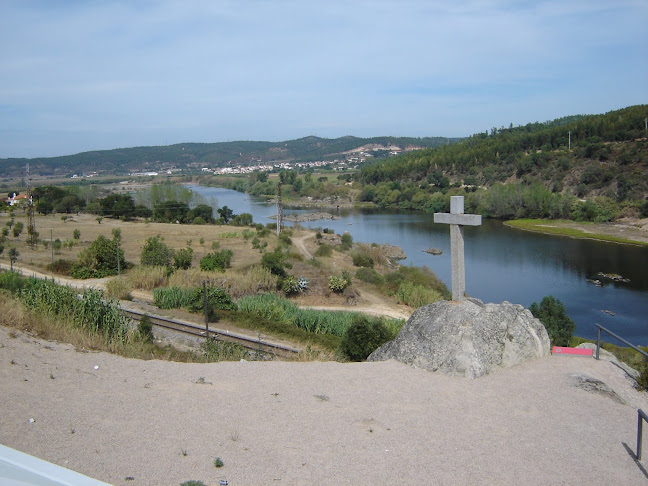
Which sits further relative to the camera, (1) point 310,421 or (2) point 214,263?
(2) point 214,263

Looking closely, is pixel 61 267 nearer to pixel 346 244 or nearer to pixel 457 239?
pixel 346 244

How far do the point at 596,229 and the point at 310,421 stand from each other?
4988 centimetres

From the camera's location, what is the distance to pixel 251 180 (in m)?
120

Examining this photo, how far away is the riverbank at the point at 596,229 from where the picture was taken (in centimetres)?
4455

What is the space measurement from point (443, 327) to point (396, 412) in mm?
2238

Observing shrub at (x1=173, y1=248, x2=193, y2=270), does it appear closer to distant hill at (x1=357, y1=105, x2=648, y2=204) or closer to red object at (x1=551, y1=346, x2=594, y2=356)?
red object at (x1=551, y1=346, x2=594, y2=356)

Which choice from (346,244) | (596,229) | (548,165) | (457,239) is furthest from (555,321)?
(548,165)

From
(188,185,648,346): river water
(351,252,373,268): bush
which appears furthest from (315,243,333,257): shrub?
(188,185,648,346): river water

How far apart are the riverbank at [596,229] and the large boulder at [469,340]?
40166 mm

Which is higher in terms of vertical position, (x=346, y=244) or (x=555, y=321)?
(x=555, y=321)

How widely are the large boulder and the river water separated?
1492cm

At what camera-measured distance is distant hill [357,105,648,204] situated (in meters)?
60.5

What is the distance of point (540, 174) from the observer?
69.2 metres

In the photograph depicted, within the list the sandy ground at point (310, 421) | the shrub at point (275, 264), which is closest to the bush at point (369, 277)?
the shrub at point (275, 264)
